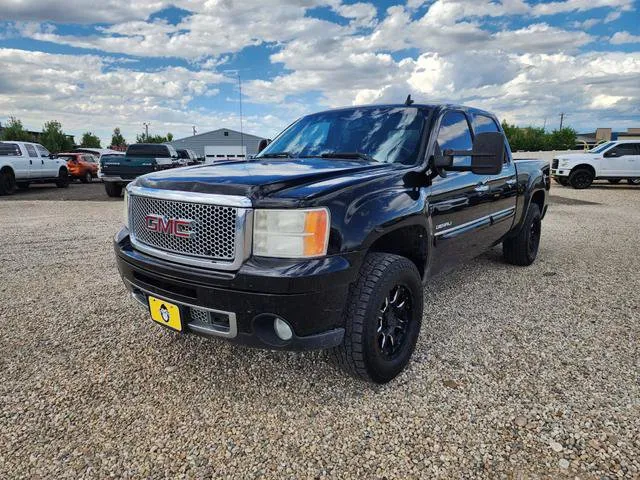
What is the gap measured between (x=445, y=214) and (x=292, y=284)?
63.7 inches

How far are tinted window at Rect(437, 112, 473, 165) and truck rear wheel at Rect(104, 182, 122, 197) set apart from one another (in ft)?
39.7

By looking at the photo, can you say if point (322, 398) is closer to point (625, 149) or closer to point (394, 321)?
point (394, 321)

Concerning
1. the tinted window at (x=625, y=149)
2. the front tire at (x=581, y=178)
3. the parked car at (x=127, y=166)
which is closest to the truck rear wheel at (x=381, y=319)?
the parked car at (x=127, y=166)

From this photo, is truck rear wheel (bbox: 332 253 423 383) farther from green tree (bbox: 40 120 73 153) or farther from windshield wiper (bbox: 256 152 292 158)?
green tree (bbox: 40 120 73 153)

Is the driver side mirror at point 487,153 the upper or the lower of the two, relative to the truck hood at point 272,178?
upper

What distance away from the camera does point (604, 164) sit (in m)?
16.3

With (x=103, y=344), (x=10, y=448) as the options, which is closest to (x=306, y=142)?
(x=103, y=344)

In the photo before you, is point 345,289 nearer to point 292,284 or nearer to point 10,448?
point 292,284

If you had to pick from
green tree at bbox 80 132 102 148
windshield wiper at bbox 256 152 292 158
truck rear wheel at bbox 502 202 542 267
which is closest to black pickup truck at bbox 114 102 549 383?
windshield wiper at bbox 256 152 292 158

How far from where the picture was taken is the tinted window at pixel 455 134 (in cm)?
341

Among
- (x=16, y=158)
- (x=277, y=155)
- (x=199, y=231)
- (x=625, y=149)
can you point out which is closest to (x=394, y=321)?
(x=199, y=231)

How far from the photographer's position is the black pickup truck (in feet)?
7.01

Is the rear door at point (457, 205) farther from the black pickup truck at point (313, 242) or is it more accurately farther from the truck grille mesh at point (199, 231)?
the truck grille mesh at point (199, 231)

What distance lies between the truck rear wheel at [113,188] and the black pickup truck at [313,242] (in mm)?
11630
